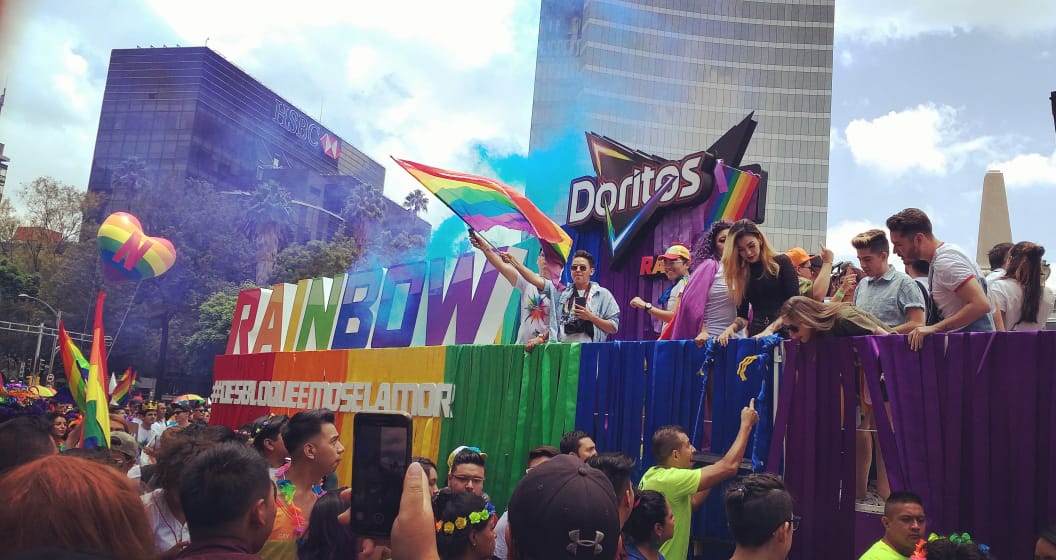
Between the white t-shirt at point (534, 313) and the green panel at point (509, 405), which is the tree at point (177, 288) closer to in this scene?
the green panel at point (509, 405)

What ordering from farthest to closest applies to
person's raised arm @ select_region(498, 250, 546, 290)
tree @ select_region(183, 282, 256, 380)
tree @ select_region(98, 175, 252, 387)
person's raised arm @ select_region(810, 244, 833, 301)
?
1. tree @ select_region(98, 175, 252, 387)
2. tree @ select_region(183, 282, 256, 380)
3. person's raised arm @ select_region(498, 250, 546, 290)
4. person's raised arm @ select_region(810, 244, 833, 301)

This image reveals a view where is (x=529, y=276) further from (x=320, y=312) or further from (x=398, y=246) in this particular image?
(x=398, y=246)

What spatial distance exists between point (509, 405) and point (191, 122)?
79.0 metres

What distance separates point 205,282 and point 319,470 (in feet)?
151

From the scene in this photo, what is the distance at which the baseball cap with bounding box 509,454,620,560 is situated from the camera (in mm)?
1959

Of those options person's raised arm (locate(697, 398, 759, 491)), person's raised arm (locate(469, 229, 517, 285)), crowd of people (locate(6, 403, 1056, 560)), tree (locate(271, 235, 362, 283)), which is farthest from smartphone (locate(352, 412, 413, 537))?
tree (locate(271, 235, 362, 283))

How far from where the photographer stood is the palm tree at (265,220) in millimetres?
52875

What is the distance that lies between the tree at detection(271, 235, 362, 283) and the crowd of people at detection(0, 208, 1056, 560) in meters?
40.9

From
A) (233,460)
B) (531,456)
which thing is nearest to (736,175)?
(531,456)

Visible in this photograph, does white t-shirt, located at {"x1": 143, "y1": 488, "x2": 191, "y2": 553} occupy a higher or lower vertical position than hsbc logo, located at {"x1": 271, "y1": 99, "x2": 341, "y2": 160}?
lower

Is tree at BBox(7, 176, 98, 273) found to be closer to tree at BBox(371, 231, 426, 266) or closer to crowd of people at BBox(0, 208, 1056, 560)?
tree at BBox(371, 231, 426, 266)

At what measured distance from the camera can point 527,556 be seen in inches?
79.4

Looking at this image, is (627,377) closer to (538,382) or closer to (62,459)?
(538,382)

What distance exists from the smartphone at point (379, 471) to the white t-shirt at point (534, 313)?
529cm
